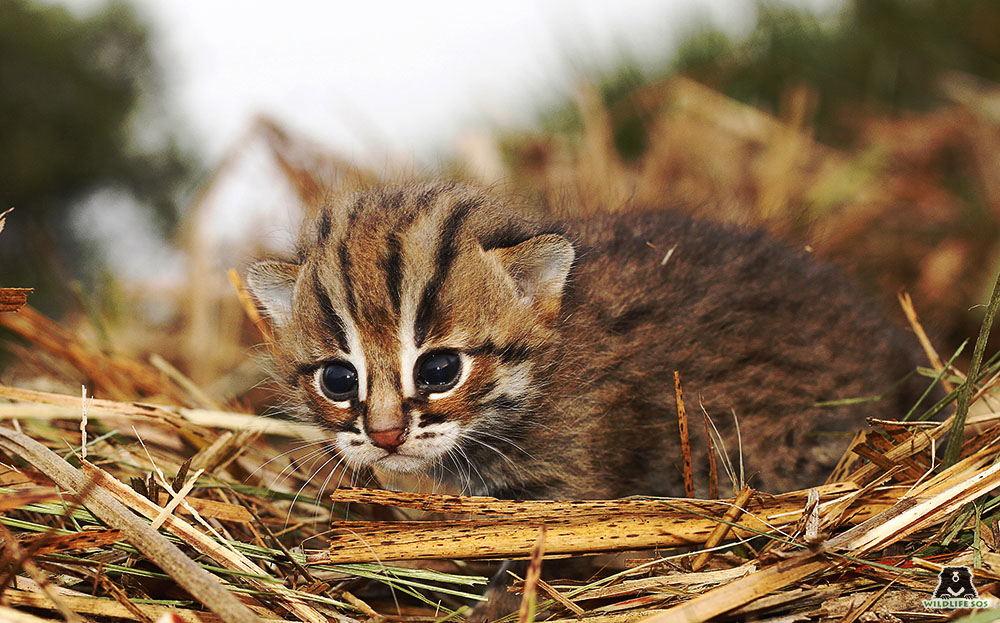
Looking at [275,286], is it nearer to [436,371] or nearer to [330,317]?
[330,317]

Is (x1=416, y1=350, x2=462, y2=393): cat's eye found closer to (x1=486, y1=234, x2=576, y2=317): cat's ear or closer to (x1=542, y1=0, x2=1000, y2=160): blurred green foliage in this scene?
(x1=486, y1=234, x2=576, y2=317): cat's ear

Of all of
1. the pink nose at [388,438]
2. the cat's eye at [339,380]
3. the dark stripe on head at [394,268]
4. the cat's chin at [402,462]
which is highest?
the dark stripe on head at [394,268]

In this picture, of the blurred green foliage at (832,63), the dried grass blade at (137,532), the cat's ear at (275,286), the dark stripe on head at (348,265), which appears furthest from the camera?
the blurred green foliage at (832,63)

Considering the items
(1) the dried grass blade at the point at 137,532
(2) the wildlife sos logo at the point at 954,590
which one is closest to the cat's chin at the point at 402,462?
(1) the dried grass blade at the point at 137,532

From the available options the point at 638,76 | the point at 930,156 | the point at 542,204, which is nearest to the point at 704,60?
the point at 638,76

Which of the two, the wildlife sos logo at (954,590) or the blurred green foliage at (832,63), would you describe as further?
the blurred green foliage at (832,63)

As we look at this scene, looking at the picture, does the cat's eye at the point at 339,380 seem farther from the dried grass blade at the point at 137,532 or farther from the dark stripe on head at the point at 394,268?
the dried grass blade at the point at 137,532

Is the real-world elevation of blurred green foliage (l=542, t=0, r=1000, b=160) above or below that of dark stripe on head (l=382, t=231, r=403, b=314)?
below

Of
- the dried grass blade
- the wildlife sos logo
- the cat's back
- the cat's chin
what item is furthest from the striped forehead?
the wildlife sos logo

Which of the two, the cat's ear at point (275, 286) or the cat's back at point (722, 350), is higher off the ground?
the cat's ear at point (275, 286)

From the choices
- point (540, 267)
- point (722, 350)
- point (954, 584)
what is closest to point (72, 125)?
point (540, 267)
